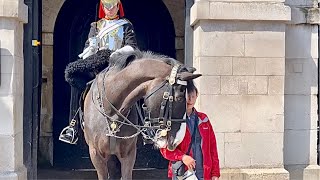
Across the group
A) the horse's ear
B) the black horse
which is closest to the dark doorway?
the black horse

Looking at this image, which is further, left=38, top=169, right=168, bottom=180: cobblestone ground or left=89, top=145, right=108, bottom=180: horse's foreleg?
left=38, top=169, right=168, bottom=180: cobblestone ground

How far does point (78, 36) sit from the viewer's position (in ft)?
41.2

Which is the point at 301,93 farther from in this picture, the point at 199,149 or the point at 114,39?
the point at 199,149

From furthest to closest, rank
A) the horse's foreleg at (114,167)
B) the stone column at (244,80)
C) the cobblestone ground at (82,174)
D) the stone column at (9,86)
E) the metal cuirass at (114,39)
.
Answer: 1. the cobblestone ground at (82,174)
2. the stone column at (244,80)
3. the stone column at (9,86)
4. the metal cuirass at (114,39)
5. the horse's foreleg at (114,167)

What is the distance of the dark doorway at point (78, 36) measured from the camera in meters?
12.4

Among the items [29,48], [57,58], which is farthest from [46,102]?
[29,48]

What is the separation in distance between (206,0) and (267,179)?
2442 mm

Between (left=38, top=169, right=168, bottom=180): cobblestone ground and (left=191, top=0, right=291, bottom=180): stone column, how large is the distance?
2446 mm

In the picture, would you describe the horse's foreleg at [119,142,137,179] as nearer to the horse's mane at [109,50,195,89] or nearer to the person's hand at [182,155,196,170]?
the horse's mane at [109,50,195,89]

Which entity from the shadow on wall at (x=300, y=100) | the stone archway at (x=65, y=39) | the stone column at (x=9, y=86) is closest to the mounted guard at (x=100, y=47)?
the stone column at (x=9, y=86)

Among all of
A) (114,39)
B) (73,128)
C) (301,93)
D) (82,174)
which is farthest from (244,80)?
(82,174)

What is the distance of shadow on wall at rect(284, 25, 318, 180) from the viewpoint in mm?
8883

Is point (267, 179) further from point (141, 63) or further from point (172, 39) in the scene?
point (172, 39)

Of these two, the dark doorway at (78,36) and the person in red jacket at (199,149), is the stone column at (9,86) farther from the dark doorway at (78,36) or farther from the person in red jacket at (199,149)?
the dark doorway at (78,36)
